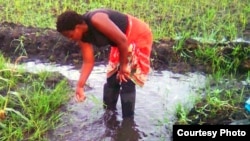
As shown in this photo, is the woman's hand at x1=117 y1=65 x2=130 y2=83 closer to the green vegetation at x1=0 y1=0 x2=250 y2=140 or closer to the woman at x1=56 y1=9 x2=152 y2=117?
the woman at x1=56 y1=9 x2=152 y2=117

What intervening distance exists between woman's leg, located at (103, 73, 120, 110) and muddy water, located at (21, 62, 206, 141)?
0.07 m

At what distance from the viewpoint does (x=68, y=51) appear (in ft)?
17.4

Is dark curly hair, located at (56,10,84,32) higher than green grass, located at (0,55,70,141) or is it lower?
higher

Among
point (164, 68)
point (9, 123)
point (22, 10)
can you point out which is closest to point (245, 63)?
point (164, 68)

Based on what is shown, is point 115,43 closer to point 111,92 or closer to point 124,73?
point 124,73

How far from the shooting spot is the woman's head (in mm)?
3160

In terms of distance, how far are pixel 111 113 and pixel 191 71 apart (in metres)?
1.34

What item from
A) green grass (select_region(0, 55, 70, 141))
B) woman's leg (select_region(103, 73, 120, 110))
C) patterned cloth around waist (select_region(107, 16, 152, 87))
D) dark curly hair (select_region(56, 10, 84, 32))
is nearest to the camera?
dark curly hair (select_region(56, 10, 84, 32))

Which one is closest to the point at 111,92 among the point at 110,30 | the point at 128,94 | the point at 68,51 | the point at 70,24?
the point at 128,94

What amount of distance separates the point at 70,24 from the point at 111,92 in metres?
1.00

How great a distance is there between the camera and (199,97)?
4191 mm

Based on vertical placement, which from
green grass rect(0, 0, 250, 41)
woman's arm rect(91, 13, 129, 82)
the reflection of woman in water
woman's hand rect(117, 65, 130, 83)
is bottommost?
the reflection of woman in water

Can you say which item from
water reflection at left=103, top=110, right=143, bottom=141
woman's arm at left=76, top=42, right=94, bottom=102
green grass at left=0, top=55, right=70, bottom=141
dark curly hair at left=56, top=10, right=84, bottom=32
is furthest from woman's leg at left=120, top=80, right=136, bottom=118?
A: dark curly hair at left=56, top=10, right=84, bottom=32

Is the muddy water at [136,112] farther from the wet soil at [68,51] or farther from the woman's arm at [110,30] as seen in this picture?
the woman's arm at [110,30]
